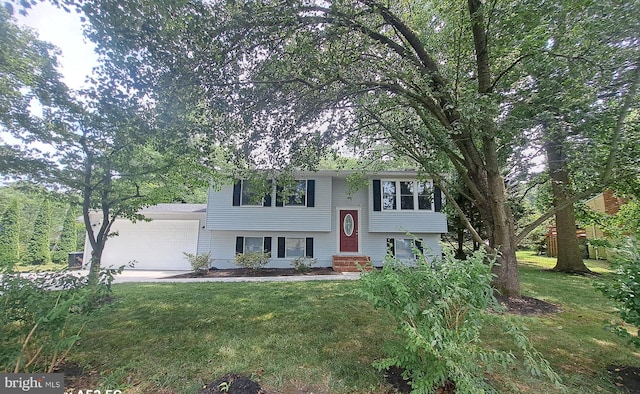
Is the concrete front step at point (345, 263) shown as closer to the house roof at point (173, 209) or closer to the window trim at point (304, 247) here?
the window trim at point (304, 247)

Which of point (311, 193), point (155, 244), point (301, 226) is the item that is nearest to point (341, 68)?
point (311, 193)

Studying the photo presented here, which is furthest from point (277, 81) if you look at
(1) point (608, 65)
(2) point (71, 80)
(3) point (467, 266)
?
(1) point (608, 65)

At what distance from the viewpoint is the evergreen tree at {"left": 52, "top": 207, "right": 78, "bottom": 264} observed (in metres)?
14.9

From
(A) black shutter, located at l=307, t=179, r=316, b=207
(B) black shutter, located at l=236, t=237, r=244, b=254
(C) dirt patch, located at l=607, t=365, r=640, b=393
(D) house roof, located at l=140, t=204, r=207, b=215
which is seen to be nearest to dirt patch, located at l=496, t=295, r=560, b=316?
(C) dirt patch, located at l=607, t=365, r=640, b=393

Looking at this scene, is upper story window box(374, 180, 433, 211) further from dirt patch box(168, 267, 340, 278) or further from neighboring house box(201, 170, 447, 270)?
dirt patch box(168, 267, 340, 278)

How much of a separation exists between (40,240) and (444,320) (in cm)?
1962

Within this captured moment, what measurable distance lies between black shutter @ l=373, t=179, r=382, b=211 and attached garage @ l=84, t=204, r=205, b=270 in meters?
7.74

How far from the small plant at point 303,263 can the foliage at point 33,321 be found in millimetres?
8945

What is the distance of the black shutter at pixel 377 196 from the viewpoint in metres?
12.4

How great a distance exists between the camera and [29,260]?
14195mm

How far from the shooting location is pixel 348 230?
12750 millimetres

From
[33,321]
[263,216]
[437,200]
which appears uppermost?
[437,200]

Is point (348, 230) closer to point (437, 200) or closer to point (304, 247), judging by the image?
point (304, 247)

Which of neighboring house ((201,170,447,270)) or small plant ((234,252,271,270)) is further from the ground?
neighboring house ((201,170,447,270))
